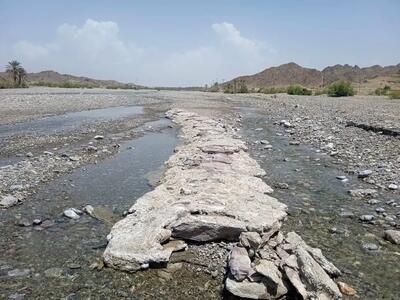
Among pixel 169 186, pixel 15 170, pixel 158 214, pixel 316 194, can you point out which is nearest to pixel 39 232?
pixel 158 214

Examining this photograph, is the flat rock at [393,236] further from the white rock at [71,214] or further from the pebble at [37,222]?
the pebble at [37,222]

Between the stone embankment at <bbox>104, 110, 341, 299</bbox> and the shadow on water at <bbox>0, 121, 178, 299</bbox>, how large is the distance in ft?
1.57

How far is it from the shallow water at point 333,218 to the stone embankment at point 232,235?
55 centimetres

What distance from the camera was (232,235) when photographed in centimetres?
738

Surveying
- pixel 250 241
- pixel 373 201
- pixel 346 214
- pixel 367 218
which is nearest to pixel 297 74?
pixel 373 201

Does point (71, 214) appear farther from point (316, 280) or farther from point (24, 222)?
point (316, 280)

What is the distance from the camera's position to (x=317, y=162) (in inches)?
588

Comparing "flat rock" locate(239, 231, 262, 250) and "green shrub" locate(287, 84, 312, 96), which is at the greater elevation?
"green shrub" locate(287, 84, 312, 96)

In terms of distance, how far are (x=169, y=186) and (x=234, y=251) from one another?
157 inches

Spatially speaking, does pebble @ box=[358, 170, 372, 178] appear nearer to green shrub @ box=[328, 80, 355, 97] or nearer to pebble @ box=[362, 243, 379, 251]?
pebble @ box=[362, 243, 379, 251]

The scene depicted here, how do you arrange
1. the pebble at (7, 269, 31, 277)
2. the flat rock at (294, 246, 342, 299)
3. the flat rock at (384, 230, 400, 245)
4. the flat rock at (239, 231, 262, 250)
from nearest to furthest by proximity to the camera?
1. the flat rock at (294, 246, 342, 299)
2. the pebble at (7, 269, 31, 277)
3. the flat rock at (239, 231, 262, 250)
4. the flat rock at (384, 230, 400, 245)

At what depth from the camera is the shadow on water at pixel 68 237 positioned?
606 cm

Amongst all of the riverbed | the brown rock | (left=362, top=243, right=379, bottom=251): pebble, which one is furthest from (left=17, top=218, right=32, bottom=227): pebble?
(left=362, top=243, right=379, bottom=251): pebble

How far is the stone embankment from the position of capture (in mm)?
5736
